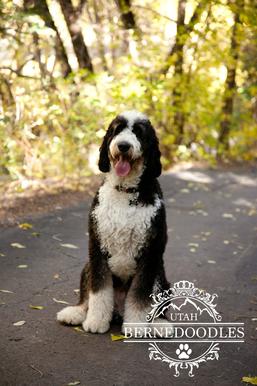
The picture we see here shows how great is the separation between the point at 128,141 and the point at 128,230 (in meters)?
0.63

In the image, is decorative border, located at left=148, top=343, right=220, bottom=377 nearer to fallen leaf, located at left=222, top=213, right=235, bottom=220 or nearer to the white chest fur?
the white chest fur

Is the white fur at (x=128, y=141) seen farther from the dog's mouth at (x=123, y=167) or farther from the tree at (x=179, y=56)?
the tree at (x=179, y=56)

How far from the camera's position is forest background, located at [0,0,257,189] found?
8031mm

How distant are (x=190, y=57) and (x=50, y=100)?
456 centimetres

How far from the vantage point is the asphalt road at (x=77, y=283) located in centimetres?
355

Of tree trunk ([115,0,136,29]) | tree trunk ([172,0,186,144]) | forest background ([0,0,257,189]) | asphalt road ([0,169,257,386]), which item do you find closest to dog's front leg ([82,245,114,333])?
asphalt road ([0,169,257,386])

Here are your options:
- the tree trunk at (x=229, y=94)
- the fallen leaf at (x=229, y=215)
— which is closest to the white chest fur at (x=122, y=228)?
the fallen leaf at (x=229, y=215)

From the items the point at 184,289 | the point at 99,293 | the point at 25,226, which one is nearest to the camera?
the point at 99,293

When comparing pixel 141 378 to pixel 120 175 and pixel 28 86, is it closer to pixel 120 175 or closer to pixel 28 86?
pixel 120 175

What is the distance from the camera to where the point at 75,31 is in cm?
1018

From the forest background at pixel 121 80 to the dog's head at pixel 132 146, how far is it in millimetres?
3102

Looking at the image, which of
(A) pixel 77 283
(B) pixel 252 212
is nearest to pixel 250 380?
(A) pixel 77 283

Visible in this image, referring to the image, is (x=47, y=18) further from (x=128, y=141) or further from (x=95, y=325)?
(x=95, y=325)

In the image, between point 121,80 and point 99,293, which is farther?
point 121,80
